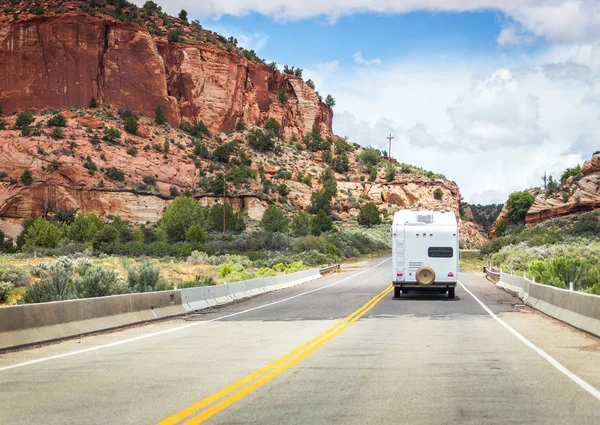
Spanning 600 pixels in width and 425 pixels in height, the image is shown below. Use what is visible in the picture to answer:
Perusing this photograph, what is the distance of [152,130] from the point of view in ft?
431

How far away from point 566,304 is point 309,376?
12.0 metres

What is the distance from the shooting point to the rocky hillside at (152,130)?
10969 cm

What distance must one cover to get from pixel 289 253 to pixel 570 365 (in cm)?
6872

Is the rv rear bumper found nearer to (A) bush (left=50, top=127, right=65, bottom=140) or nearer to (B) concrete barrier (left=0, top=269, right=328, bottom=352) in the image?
(B) concrete barrier (left=0, top=269, right=328, bottom=352)

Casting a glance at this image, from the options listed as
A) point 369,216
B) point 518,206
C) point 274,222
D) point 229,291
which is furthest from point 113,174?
point 229,291

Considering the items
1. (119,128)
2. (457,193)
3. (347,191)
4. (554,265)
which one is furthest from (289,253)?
(457,193)

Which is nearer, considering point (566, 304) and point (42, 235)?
point (566, 304)

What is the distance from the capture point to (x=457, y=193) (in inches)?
6304

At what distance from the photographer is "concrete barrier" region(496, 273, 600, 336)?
16.9 m

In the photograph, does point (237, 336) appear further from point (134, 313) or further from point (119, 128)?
point (119, 128)

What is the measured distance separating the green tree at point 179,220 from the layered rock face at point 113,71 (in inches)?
1635

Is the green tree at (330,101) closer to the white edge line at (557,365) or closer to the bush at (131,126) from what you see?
the bush at (131,126)

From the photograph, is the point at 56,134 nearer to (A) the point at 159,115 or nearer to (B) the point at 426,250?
(A) the point at 159,115

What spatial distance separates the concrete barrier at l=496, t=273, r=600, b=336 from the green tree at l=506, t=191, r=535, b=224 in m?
104
